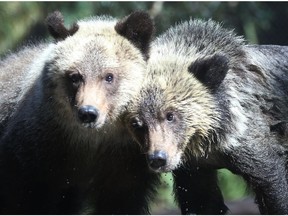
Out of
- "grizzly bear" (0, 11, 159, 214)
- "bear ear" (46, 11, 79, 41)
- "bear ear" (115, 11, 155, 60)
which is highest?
"bear ear" (115, 11, 155, 60)

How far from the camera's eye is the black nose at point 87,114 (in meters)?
5.74

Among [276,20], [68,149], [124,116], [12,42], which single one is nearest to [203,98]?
[124,116]

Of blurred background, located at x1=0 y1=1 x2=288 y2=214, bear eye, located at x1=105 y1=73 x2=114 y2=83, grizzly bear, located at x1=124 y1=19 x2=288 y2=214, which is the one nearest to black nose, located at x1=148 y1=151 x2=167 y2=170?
grizzly bear, located at x1=124 y1=19 x2=288 y2=214

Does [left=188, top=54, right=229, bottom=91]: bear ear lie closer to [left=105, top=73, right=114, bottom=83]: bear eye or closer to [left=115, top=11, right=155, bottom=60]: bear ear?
[left=115, top=11, right=155, bottom=60]: bear ear

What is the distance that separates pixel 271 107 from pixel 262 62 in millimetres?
361

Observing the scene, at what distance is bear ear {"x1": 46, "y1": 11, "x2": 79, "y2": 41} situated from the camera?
6.25 m

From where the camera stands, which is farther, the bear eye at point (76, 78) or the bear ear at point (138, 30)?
the bear ear at point (138, 30)

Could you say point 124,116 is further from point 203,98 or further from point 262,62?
point 262,62

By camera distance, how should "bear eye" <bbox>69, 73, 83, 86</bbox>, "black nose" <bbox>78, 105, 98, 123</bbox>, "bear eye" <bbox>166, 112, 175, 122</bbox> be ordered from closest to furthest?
"black nose" <bbox>78, 105, 98, 123</bbox> < "bear eye" <bbox>69, 73, 83, 86</bbox> < "bear eye" <bbox>166, 112, 175, 122</bbox>

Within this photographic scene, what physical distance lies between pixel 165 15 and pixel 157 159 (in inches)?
223

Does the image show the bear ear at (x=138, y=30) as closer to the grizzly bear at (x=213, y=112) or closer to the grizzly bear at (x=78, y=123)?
the grizzly bear at (x=78, y=123)

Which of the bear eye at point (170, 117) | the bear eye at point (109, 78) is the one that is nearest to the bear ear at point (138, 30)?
the bear eye at point (109, 78)

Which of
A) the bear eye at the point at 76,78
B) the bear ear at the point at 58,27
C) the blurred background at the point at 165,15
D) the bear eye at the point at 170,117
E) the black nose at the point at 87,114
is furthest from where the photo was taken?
the blurred background at the point at 165,15

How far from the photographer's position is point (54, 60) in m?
6.19
